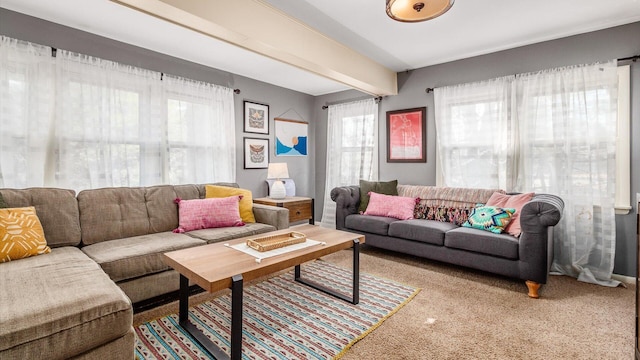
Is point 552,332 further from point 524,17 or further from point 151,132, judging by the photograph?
point 151,132

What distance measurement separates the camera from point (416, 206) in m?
3.74

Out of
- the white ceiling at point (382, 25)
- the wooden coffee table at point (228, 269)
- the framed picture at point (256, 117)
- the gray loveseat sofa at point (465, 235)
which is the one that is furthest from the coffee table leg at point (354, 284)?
the framed picture at point (256, 117)

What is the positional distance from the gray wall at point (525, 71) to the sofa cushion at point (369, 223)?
3.26 ft

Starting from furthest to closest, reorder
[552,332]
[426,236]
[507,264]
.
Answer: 1. [426,236]
2. [507,264]
3. [552,332]

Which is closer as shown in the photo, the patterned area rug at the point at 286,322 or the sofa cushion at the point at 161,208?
the patterned area rug at the point at 286,322

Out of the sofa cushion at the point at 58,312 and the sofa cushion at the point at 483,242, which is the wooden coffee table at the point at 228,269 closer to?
the sofa cushion at the point at 58,312

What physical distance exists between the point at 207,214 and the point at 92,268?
1.20m

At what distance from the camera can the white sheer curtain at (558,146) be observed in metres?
2.87

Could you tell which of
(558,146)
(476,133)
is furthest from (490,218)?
(476,133)

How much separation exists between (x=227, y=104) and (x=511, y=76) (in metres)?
3.42

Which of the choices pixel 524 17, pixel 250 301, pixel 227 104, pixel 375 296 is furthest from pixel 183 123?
pixel 524 17

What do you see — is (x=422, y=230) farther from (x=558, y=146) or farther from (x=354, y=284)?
(x=558, y=146)

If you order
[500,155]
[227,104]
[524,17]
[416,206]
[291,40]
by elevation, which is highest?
[524,17]

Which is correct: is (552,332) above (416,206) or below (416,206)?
below
